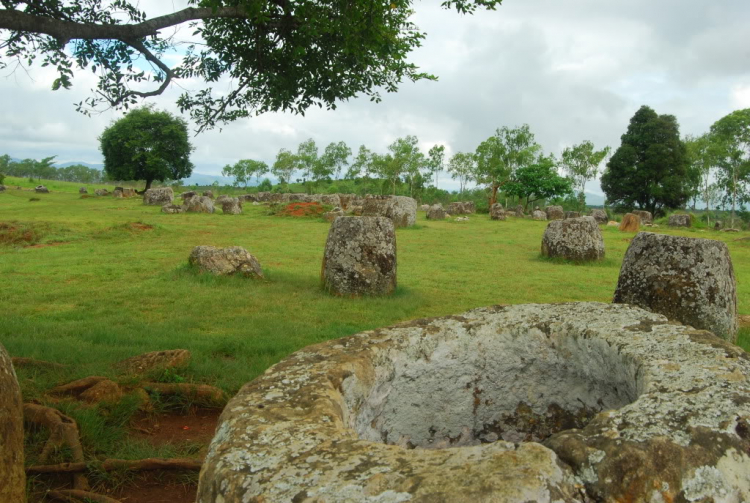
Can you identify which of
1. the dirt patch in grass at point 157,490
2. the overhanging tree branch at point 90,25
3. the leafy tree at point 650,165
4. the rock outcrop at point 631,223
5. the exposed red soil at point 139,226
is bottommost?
the dirt patch in grass at point 157,490

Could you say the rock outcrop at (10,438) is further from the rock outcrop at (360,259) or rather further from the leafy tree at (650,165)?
the leafy tree at (650,165)

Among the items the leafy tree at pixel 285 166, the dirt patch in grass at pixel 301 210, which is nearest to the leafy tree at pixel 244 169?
the leafy tree at pixel 285 166

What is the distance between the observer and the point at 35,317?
8.31m

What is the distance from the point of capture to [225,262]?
453 inches

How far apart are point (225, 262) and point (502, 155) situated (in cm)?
5223

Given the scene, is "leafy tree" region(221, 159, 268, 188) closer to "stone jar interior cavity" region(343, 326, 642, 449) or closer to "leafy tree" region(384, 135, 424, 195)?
"leafy tree" region(384, 135, 424, 195)

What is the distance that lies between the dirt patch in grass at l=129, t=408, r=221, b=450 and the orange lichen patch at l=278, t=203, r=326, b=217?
2438 centimetres

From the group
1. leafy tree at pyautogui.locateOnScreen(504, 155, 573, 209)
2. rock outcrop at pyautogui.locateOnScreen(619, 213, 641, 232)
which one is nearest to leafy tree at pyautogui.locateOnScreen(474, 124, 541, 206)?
leafy tree at pyautogui.locateOnScreen(504, 155, 573, 209)

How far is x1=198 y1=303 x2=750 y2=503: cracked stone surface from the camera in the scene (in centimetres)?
162

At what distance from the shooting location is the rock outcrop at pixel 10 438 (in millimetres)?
2738

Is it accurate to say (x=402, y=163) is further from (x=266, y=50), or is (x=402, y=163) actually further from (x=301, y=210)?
(x=266, y=50)

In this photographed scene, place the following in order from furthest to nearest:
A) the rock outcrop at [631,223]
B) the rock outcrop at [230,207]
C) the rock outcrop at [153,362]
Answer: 1. the rock outcrop at [230,207]
2. the rock outcrop at [631,223]
3. the rock outcrop at [153,362]

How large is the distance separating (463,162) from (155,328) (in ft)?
212

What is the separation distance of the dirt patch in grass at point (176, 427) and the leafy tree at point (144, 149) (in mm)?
45143
